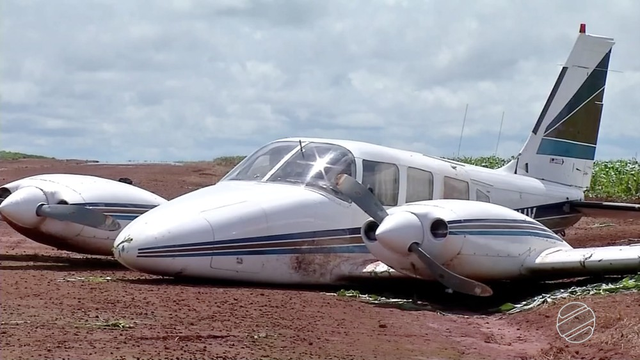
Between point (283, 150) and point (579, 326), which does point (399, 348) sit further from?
point (283, 150)

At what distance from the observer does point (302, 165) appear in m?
13.5

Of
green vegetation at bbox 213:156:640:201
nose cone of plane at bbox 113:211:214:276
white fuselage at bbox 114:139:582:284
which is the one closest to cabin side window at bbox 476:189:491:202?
white fuselage at bbox 114:139:582:284

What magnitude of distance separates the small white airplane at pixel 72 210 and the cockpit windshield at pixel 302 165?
2468 millimetres

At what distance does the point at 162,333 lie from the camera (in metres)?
7.99

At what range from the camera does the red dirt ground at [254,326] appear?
7445 mm

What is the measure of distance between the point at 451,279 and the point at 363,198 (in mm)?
1689

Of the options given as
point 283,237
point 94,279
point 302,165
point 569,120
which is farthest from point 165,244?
point 569,120

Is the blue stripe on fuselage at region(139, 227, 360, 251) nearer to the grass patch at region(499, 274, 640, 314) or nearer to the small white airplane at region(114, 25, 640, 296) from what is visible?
the small white airplane at region(114, 25, 640, 296)

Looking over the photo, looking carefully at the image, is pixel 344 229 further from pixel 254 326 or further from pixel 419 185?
pixel 254 326

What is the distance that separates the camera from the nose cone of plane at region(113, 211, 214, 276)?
11.7 metres

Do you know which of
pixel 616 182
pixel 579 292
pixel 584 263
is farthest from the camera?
pixel 616 182

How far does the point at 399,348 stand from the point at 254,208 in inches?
167

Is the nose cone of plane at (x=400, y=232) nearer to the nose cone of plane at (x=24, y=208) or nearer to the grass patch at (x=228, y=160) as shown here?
the nose cone of plane at (x=24, y=208)

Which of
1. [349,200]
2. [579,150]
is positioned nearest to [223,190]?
[349,200]
